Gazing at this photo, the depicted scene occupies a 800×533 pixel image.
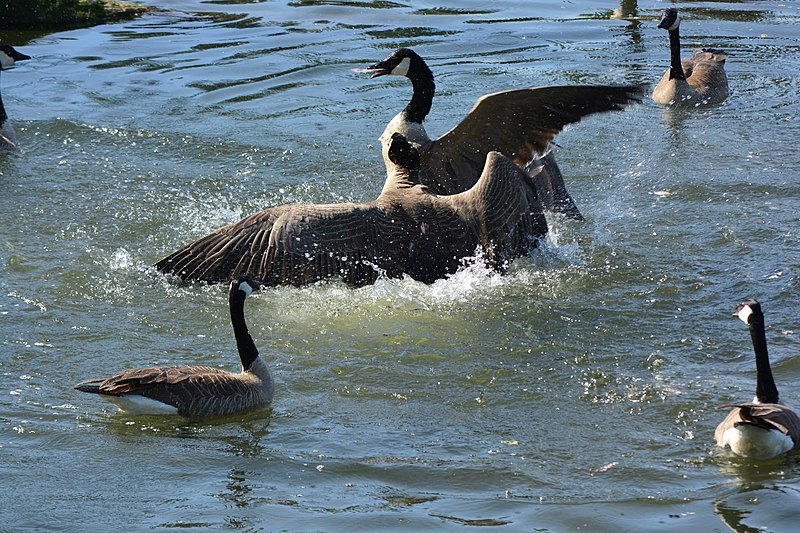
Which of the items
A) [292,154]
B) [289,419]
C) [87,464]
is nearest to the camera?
[87,464]

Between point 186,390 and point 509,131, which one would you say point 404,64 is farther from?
point 186,390

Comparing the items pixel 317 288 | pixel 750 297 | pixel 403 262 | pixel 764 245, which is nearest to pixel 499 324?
pixel 403 262

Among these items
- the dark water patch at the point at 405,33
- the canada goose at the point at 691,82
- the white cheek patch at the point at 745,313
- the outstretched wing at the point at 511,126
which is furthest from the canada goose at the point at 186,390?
the dark water patch at the point at 405,33

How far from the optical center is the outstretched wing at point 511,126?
29.3 ft

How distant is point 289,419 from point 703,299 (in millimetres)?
3488

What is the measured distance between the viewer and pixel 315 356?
7523 mm

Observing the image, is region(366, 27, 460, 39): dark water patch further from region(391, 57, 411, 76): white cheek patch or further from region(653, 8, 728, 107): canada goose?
region(391, 57, 411, 76): white cheek patch

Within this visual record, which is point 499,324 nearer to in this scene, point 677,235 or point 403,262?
point 403,262

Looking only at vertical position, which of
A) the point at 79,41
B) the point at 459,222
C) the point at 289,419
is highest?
the point at 79,41

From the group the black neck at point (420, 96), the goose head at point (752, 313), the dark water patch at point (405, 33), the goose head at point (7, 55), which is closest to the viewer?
the goose head at point (752, 313)

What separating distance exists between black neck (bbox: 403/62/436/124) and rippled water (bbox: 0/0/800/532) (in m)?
1.32

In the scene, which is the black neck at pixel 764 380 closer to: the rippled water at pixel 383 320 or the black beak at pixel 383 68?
the rippled water at pixel 383 320

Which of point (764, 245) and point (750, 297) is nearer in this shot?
point (750, 297)

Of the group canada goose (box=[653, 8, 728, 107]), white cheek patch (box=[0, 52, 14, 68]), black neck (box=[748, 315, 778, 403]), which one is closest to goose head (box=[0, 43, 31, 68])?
white cheek patch (box=[0, 52, 14, 68])
